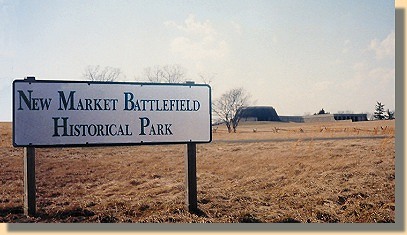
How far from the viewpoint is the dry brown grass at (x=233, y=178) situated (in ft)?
17.4

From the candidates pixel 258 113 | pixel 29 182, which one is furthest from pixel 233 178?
pixel 29 182

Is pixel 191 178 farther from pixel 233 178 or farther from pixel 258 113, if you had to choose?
pixel 258 113

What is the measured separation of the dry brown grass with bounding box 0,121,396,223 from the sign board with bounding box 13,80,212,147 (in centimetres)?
50

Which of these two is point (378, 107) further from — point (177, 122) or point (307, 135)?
point (177, 122)

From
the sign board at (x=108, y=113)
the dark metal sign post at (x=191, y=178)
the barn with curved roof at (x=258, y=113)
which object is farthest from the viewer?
the barn with curved roof at (x=258, y=113)

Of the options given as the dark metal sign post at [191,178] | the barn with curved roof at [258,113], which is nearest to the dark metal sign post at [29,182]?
the dark metal sign post at [191,178]

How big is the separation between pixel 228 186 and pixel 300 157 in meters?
1.00

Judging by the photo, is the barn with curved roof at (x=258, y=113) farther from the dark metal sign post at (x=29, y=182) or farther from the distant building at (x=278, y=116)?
the dark metal sign post at (x=29, y=182)

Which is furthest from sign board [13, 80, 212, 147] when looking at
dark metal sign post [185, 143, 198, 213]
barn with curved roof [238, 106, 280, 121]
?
barn with curved roof [238, 106, 280, 121]

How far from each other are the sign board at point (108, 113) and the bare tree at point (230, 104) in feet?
1.15

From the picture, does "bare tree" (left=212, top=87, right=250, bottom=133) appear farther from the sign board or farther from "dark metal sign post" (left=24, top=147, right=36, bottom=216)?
"dark metal sign post" (left=24, top=147, right=36, bottom=216)

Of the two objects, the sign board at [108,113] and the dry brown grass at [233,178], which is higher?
the sign board at [108,113]

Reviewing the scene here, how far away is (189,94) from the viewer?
17.2 feet

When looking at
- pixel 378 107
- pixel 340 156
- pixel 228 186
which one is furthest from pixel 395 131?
pixel 228 186
